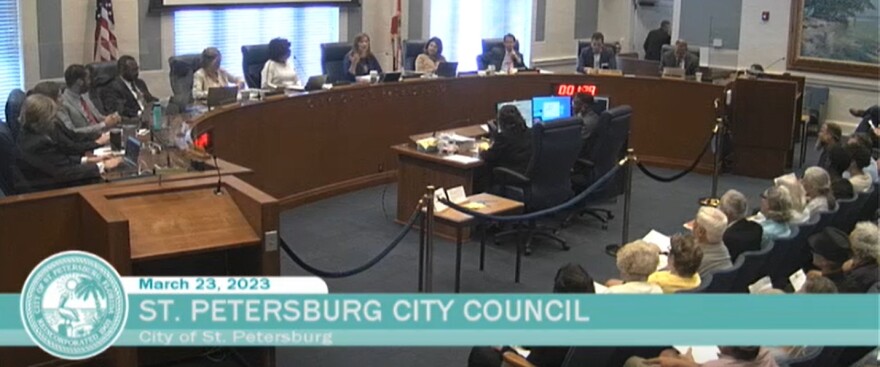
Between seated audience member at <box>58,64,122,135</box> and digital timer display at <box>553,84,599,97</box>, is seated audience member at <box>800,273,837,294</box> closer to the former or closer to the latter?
seated audience member at <box>58,64,122,135</box>

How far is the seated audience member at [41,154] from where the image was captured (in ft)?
19.1

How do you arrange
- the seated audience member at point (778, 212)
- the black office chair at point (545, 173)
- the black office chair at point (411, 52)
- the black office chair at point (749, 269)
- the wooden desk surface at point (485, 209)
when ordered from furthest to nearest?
1. the black office chair at point (411, 52)
2. the black office chair at point (545, 173)
3. the wooden desk surface at point (485, 209)
4. the seated audience member at point (778, 212)
5. the black office chair at point (749, 269)

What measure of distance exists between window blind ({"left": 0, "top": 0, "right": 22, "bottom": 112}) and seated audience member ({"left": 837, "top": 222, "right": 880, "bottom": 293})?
7385mm

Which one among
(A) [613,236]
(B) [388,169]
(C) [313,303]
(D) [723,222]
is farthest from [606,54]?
(C) [313,303]

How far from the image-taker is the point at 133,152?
6293 mm

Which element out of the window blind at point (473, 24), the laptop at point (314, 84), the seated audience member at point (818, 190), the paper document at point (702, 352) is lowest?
the paper document at point (702, 352)

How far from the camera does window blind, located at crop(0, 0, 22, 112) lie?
30.3 ft

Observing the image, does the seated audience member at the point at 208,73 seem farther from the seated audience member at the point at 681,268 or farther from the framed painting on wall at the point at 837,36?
the framed painting on wall at the point at 837,36

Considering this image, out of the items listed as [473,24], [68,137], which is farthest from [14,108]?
[473,24]

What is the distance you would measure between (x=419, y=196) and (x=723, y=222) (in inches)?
127

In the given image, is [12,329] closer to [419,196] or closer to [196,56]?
[419,196]

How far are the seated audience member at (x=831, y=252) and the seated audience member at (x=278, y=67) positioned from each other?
225 inches

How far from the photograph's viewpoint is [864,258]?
16.3ft

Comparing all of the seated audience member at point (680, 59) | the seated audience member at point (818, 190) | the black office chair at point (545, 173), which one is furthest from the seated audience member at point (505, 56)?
the seated audience member at point (818, 190)
